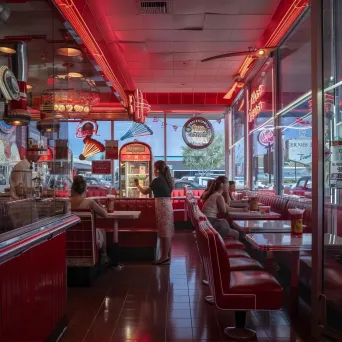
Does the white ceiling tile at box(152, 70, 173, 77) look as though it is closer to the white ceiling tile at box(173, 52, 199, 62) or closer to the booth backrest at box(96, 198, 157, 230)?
the white ceiling tile at box(173, 52, 199, 62)

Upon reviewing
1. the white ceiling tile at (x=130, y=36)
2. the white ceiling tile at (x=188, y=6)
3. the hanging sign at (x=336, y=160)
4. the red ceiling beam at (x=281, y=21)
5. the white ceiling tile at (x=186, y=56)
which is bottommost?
the hanging sign at (x=336, y=160)

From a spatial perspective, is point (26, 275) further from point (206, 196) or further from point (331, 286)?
point (206, 196)

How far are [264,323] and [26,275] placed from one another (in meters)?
2.31

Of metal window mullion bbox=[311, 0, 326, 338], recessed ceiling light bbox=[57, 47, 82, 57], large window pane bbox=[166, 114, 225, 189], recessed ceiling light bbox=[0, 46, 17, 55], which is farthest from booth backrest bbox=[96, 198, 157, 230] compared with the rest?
large window pane bbox=[166, 114, 225, 189]

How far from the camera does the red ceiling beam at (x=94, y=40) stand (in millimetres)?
5062

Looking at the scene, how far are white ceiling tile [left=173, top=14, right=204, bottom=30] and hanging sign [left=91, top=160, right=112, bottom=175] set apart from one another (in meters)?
6.30

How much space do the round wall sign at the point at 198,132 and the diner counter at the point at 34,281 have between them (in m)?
8.50

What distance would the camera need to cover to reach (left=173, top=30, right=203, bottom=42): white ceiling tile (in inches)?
301

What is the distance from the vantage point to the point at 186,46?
27.8 feet

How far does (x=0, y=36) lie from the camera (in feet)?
12.4

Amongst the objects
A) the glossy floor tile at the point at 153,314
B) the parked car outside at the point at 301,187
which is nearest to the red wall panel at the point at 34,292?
the glossy floor tile at the point at 153,314

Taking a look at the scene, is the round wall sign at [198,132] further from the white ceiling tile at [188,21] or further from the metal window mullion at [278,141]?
the white ceiling tile at [188,21]

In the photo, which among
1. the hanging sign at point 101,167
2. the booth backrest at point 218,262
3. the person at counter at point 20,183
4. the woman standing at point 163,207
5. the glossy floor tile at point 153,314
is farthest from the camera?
the hanging sign at point 101,167

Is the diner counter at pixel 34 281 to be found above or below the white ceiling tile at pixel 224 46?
below
